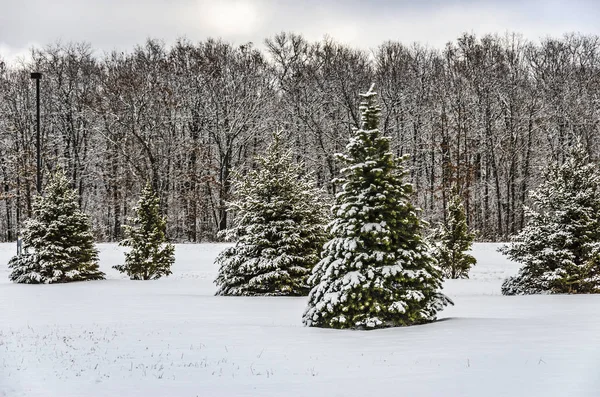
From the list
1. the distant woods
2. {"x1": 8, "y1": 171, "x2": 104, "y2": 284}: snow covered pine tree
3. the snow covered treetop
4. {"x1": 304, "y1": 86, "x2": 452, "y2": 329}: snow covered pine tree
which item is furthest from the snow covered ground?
the distant woods

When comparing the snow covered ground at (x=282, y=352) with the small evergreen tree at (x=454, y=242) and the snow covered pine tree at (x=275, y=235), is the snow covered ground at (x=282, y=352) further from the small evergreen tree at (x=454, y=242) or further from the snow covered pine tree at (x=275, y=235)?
the small evergreen tree at (x=454, y=242)

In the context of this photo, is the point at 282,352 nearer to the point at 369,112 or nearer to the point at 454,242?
the point at 369,112

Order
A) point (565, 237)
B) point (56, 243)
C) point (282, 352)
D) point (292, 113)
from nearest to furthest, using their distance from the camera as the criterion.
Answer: point (282, 352), point (565, 237), point (56, 243), point (292, 113)

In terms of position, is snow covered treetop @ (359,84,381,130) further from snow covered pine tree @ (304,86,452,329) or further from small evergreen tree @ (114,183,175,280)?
small evergreen tree @ (114,183,175,280)

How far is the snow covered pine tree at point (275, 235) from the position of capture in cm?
2191

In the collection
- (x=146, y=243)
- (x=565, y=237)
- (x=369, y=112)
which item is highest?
(x=369, y=112)

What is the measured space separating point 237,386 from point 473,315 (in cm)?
913

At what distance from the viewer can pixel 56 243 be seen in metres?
27.3

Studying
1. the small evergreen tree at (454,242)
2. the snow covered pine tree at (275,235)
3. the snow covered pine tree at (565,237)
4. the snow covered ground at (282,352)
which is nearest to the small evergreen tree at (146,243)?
the snow covered pine tree at (275,235)

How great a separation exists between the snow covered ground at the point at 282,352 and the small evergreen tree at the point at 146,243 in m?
8.54

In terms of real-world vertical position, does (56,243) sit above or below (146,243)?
above

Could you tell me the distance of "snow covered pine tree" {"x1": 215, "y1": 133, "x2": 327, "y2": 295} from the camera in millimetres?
21906

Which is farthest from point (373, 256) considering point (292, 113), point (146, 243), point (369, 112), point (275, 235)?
point (292, 113)

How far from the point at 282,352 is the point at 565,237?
12.9 metres
